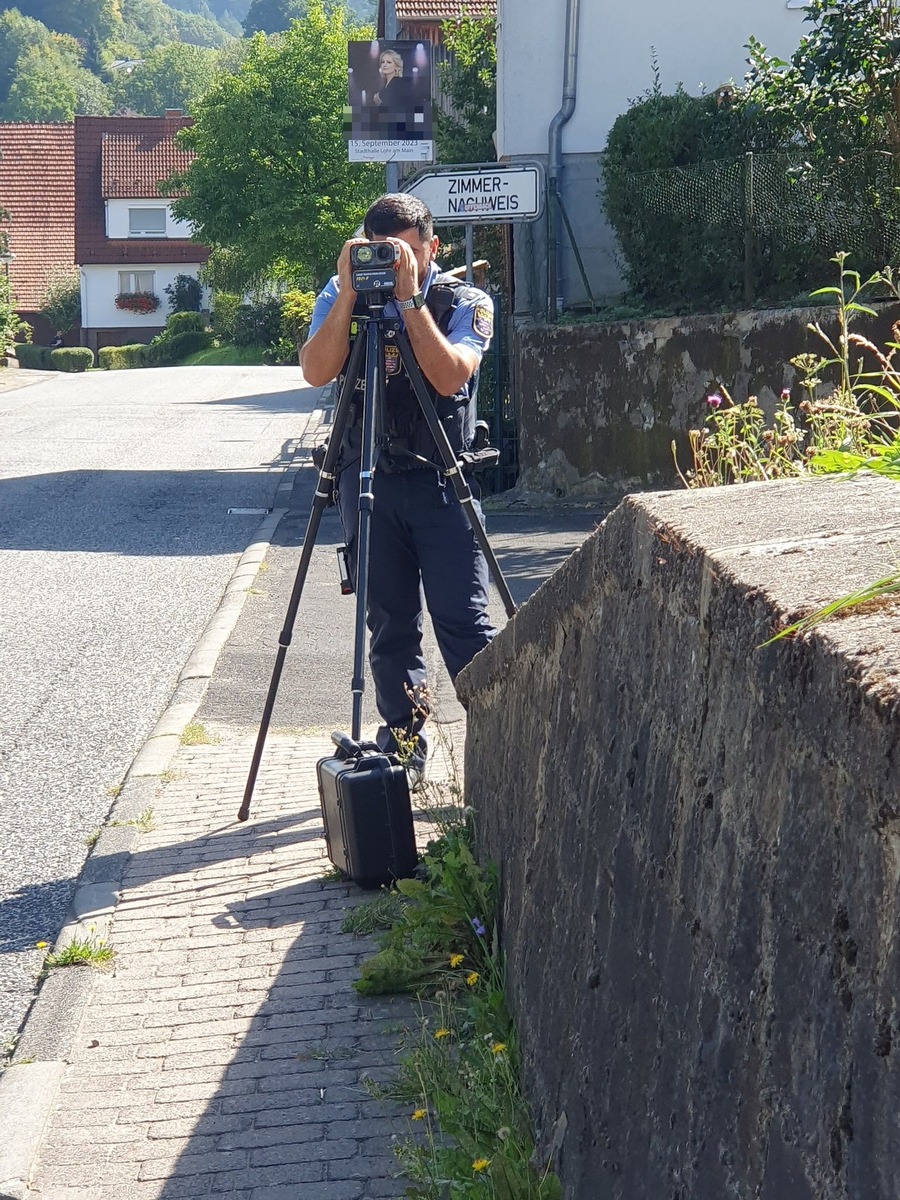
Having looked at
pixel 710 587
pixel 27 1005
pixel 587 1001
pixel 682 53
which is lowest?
pixel 27 1005

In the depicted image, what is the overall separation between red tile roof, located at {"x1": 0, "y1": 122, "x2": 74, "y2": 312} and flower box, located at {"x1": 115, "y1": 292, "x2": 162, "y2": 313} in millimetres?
4626

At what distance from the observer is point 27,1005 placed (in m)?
4.25

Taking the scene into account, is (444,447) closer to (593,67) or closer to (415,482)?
(415,482)

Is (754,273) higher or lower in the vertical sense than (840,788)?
higher

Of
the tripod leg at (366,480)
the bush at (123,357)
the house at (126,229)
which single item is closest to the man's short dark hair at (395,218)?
the tripod leg at (366,480)

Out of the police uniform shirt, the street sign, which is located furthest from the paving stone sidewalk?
the street sign

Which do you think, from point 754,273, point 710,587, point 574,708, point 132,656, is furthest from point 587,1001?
point 754,273

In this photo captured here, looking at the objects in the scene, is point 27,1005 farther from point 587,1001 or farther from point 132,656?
point 132,656

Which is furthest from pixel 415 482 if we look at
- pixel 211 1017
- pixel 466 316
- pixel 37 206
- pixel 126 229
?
pixel 37 206

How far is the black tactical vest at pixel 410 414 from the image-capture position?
5.17 m

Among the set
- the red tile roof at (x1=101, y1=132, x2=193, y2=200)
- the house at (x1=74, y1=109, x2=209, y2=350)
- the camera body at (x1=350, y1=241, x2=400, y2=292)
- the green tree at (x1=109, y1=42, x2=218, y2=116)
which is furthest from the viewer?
the green tree at (x1=109, y1=42, x2=218, y2=116)

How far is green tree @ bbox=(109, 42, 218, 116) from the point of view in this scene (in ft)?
510

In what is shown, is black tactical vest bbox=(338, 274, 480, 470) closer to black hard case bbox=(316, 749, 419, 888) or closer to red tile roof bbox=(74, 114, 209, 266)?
black hard case bbox=(316, 749, 419, 888)

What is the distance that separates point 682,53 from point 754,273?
3404 mm
